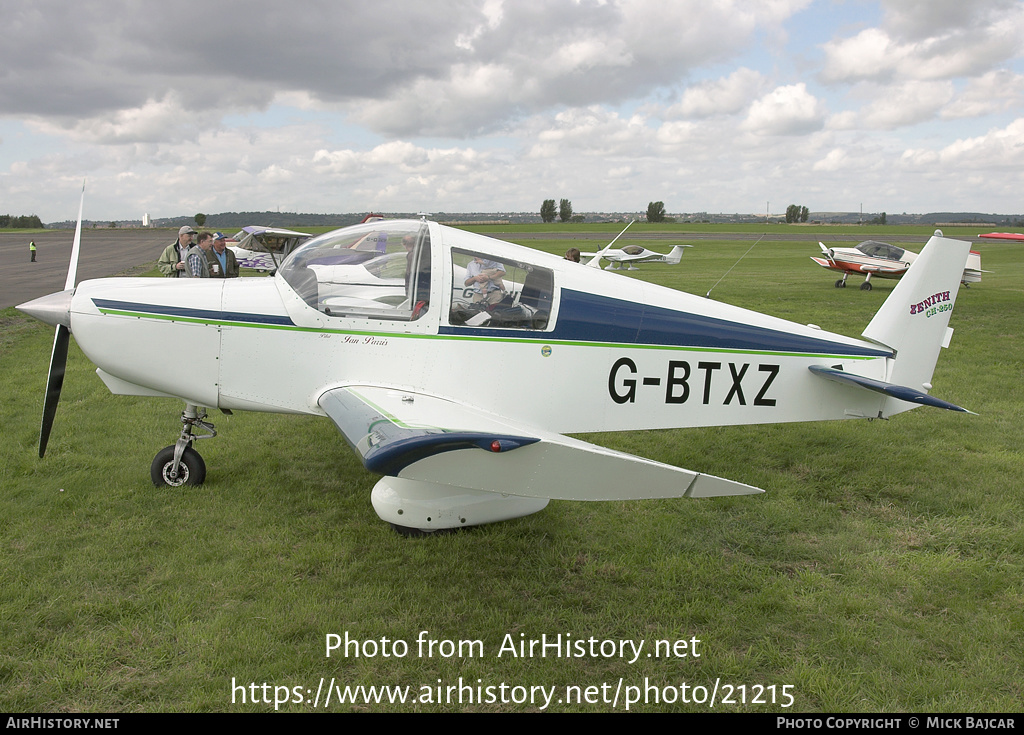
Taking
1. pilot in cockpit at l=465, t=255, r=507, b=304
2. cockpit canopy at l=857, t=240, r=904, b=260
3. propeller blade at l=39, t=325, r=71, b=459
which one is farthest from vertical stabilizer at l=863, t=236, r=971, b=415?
cockpit canopy at l=857, t=240, r=904, b=260

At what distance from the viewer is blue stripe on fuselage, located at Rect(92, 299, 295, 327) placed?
14.8 ft

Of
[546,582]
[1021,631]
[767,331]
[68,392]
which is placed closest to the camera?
[1021,631]

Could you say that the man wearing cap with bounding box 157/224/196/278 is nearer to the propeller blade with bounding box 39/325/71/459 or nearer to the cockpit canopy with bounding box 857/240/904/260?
the propeller blade with bounding box 39/325/71/459

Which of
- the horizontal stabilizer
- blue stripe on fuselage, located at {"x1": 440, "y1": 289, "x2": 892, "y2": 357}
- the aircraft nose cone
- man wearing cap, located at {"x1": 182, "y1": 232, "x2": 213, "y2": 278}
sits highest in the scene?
man wearing cap, located at {"x1": 182, "y1": 232, "x2": 213, "y2": 278}

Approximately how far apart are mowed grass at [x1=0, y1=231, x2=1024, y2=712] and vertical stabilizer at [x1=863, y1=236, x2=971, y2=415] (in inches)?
44.4

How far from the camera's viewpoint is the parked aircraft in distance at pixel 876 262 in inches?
873

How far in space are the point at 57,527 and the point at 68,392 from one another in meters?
4.22

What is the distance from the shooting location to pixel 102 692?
3.04 metres

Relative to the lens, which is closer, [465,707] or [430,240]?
[465,707]

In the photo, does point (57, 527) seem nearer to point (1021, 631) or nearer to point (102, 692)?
point (102, 692)

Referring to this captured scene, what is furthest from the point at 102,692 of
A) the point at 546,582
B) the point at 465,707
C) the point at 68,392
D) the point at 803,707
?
the point at 68,392

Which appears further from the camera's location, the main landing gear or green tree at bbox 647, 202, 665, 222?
green tree at bbox 647, 202, 665, 222

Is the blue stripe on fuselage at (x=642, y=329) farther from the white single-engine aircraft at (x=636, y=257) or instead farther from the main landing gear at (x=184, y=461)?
the white single-engine aircraft at (x=636, y=257)

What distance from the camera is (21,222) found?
94.7m
